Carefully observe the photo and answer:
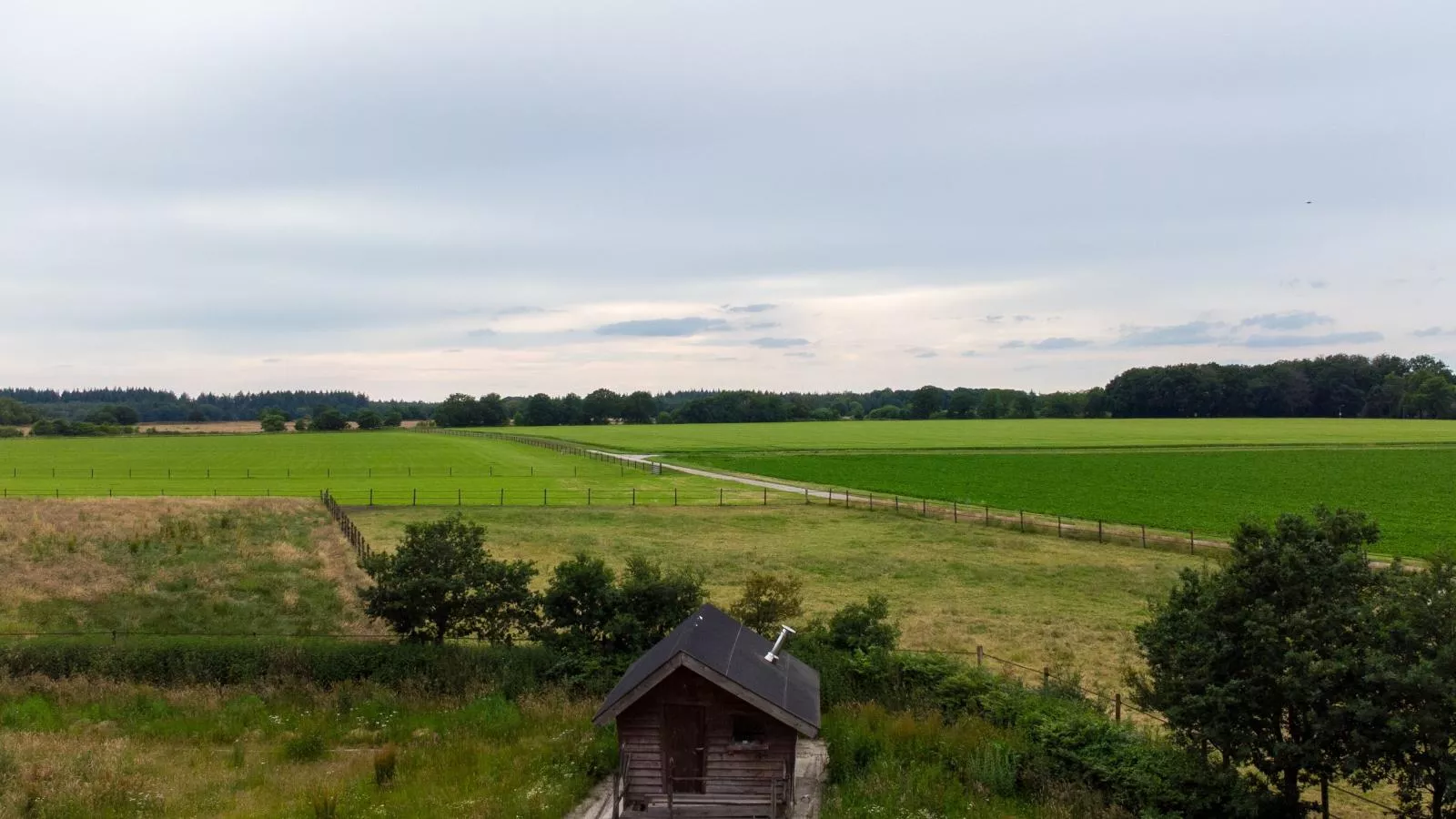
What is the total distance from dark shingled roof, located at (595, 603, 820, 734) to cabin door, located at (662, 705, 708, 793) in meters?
0.82

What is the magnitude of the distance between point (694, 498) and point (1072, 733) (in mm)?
43410

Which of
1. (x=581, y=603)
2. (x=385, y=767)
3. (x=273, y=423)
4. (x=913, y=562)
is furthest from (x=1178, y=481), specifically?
(x=273, y=423)

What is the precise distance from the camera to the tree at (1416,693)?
10672 millimetres

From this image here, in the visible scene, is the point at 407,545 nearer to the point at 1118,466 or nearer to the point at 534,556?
the point at 534,556

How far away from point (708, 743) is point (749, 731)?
643mm

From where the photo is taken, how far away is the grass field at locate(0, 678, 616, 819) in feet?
44.4

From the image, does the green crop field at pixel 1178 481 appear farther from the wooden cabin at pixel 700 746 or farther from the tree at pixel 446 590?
the tree at pixel 446 590

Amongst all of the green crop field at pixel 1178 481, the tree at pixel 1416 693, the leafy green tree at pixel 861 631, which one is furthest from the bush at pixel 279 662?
the green crop field at pixel 1178 481

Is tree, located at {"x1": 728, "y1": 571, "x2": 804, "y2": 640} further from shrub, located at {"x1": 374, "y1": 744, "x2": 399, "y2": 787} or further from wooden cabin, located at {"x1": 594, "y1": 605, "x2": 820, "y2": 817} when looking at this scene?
shrub, located at {"x1": 374, "y1": 744, "x2": 399, "y2": 787}

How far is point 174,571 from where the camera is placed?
105 ft

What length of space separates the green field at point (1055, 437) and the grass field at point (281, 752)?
82.0 m

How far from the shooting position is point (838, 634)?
19.9 metres

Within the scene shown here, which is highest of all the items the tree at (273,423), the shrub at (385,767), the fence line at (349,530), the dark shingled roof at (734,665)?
the tree at (273,423)

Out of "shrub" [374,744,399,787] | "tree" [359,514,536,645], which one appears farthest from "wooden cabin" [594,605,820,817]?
"tree" [359,514,536,645]
